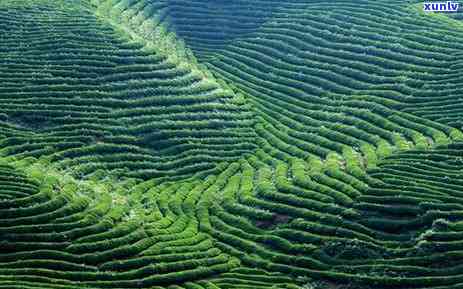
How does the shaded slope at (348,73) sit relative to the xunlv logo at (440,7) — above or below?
below

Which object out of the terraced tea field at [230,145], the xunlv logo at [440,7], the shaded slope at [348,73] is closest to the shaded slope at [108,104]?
the terraced tea field at [230,145]

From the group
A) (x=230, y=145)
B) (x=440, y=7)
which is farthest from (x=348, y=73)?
(x=440, y=7)

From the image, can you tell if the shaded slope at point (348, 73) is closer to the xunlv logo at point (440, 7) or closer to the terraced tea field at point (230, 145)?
the terraced tea field at point (230, 145)

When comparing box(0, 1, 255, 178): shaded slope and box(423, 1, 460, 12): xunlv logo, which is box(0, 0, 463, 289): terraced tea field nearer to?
box(0, 1, 255, 178): shaded slope

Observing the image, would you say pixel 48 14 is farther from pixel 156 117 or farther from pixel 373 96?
pixel 373 96

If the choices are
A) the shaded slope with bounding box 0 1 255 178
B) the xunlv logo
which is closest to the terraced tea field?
the shaded slope with bounding box 0 1 255 178
